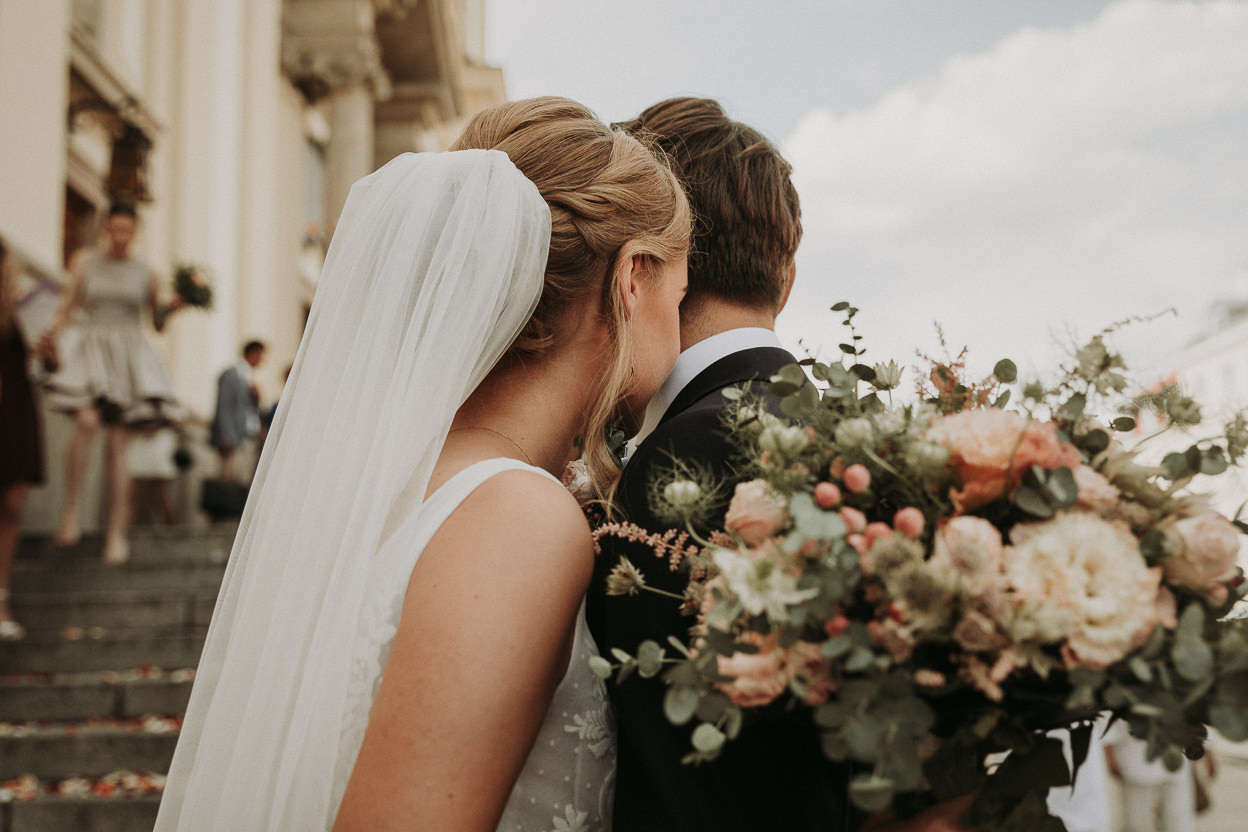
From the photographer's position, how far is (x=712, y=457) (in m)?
1.85

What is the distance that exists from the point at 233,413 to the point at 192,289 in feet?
4.60

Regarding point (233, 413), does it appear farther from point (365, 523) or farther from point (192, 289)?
point (365, 523)

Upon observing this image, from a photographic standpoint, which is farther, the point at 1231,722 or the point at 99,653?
the point at 99,653

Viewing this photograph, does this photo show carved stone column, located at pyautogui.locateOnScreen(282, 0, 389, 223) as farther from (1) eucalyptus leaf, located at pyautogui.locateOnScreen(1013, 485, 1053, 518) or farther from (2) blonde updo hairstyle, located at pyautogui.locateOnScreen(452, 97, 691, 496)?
(1) eucalyptus leaf, located at pyautogui.locateOnScreen(1013, 485, 1053, 518)

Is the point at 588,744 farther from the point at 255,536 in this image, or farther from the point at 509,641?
the point at 255,536

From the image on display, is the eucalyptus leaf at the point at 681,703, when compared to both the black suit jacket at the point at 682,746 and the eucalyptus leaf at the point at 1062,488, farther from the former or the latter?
the eucalyptus leaf at the point at 1062,488

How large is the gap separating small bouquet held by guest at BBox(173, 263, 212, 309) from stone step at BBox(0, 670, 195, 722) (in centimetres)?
506

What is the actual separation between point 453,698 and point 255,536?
0.74m

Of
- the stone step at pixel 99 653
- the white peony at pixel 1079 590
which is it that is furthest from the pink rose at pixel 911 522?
the stone step at pixel 99 653

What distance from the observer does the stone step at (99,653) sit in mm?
5574

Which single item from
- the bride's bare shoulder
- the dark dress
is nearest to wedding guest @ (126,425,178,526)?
the dark dress

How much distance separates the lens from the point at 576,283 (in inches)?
82.4

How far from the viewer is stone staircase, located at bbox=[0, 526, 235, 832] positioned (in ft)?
14.1

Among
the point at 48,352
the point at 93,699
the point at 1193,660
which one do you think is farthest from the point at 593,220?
the point at 48,352
